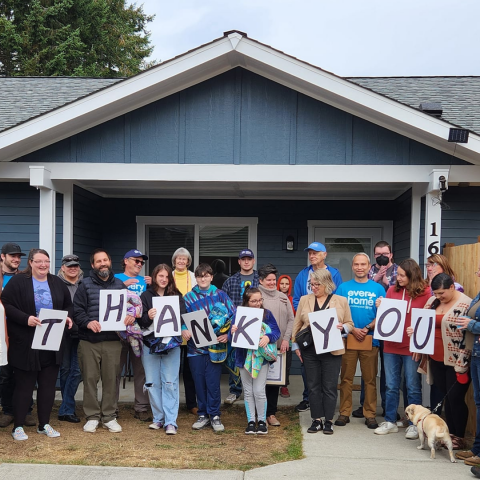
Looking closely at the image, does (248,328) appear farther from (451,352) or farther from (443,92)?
(443,92)

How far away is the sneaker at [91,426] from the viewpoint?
5645 millimetres

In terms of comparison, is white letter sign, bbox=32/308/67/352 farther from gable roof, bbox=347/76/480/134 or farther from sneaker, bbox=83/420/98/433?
gable roof, bbox=347/76/480/134

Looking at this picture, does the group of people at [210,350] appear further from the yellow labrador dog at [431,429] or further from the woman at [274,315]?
the yellow labrador dog at [431,429]

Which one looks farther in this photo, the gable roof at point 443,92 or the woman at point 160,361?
the gable roof at point 443,92

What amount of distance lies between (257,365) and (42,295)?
6.86 ft

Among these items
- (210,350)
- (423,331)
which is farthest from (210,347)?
(423,331)

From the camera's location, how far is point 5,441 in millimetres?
5312

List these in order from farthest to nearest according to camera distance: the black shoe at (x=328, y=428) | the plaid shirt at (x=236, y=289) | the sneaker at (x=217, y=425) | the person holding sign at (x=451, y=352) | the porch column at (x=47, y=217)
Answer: the porch column at (x=47, y=217)
the plaid shirt at (x=236, y=289)
the sneaker at (x=217, y=425)
the black shoe at (x=328, y=428)
the person holding sign at (x=451, y=352)

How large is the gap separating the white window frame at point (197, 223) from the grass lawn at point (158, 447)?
3.31m

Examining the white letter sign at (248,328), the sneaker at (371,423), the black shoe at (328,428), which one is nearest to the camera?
the white letter sign at (248,328)

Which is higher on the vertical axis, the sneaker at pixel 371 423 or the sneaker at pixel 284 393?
the sneaker at pixel 371 423

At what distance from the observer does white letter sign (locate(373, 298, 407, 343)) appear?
18.2ft

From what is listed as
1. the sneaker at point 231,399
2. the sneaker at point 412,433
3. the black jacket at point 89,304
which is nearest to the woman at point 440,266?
the sneaker at point 412,433

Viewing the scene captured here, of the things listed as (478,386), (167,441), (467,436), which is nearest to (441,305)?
(478,386)
